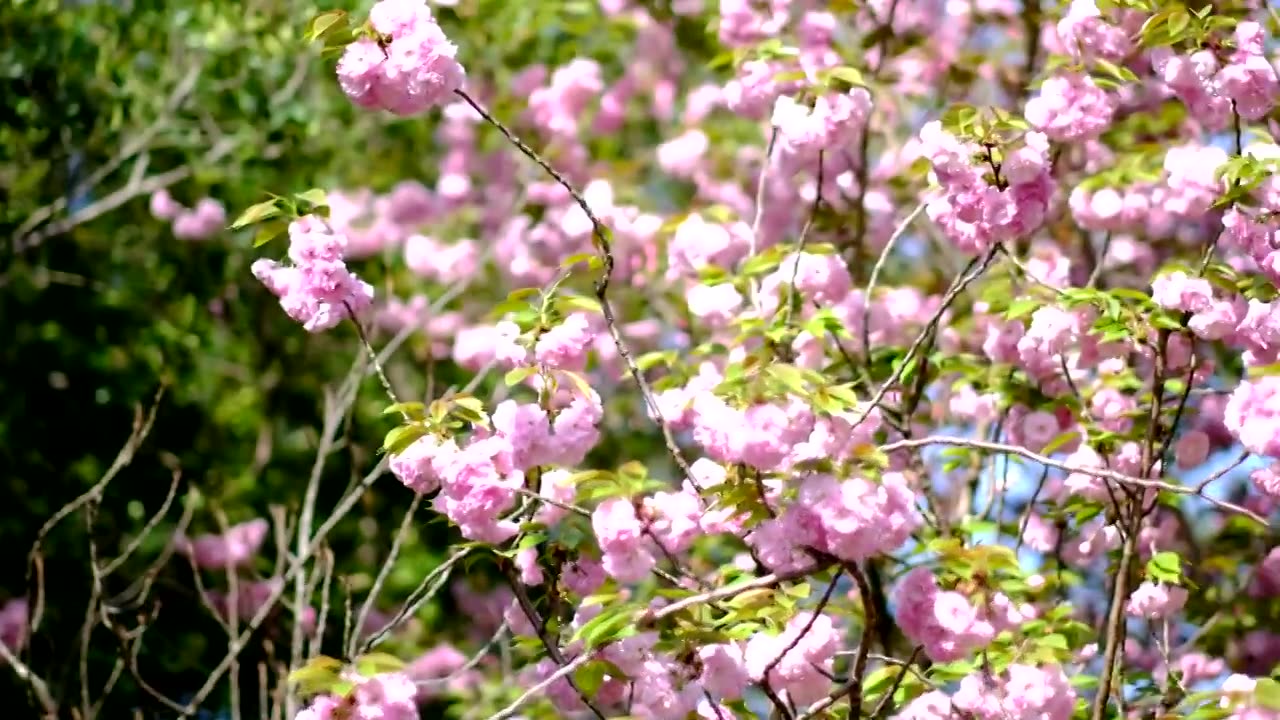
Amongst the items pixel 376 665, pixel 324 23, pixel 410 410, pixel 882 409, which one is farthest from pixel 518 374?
pixel 882 409

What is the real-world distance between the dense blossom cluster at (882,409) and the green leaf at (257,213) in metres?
0.08

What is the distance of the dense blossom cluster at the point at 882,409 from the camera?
2.63 meters

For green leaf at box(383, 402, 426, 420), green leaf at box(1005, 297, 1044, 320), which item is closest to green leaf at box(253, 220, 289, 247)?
green leaf at box(383, 402, 426, 420)

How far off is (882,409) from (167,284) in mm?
3639

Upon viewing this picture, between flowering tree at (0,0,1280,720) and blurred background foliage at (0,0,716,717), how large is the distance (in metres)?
0.39

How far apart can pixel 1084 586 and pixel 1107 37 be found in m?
2.60

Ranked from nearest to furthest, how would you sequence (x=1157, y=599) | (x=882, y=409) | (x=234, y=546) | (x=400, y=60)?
(x=400, y=60), (x=1157, y=599), (x=882, y=409), (x=234, y=546)

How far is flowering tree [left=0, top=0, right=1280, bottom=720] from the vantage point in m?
2.66

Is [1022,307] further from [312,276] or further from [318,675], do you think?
[318,675]

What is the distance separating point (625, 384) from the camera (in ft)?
20.5

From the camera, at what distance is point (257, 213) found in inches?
112

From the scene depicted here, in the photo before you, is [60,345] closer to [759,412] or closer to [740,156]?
[740,156]

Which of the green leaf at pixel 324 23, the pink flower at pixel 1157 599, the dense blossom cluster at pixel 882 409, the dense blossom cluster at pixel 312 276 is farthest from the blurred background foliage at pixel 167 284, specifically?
the pink flower at pixel 1157 599

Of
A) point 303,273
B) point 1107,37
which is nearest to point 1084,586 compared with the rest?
point 1107,37
